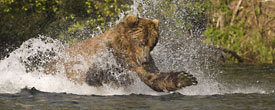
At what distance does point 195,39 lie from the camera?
20188mm

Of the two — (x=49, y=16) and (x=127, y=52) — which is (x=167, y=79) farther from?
(x=49, y=16)

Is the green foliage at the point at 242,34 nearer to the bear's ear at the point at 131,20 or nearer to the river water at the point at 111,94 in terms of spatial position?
the river water at the point at 111,94

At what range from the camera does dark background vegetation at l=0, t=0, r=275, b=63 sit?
761 inches

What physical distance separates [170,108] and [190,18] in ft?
44.0

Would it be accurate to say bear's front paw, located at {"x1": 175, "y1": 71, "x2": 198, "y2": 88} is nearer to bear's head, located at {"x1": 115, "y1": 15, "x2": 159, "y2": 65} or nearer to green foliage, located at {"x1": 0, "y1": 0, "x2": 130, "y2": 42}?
bear's head, located at {"x1": 115, "y1": 15, "x2": 159, "y2": 65}

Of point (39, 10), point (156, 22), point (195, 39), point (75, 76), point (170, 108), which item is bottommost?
point (170, 108)

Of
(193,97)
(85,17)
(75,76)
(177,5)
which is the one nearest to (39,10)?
(85,17)

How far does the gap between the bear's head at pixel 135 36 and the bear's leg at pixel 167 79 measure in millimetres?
402

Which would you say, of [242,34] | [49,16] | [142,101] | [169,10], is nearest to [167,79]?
[142,101]

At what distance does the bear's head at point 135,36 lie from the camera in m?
8.64

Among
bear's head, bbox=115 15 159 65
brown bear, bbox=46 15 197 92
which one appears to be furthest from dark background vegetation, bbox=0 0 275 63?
bear's head, bbox=115 15 159 65

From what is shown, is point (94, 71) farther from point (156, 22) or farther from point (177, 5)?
point (177, 5)

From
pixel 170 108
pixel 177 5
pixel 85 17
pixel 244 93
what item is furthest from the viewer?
pixel 85 17

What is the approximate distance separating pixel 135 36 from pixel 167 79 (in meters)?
1.20
